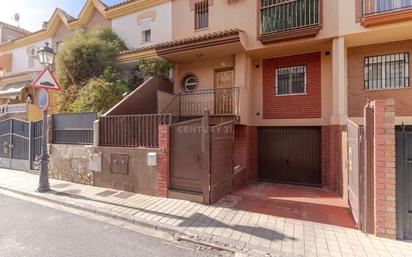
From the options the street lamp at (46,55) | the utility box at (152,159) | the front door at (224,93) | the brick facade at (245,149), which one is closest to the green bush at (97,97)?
the street lamp at (46,55)

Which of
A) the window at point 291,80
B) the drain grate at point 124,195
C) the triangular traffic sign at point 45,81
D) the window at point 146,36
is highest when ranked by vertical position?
the window at point 146,36

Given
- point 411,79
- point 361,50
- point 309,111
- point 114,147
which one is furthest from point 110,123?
point 411,79

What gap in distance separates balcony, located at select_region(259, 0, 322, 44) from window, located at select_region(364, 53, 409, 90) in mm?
2417

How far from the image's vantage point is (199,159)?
6180 millimetres

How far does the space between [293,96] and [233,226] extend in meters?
6.35

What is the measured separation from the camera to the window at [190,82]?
428 inches

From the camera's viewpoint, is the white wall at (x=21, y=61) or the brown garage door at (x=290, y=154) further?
the white wall at (x=21, y=61)

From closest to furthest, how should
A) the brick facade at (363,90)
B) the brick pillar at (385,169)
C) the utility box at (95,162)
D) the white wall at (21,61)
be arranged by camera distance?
the brick pillar at (385,169) < the utility box at (95,162) < the brick facade at (363,90) < the white wall at (21,61)

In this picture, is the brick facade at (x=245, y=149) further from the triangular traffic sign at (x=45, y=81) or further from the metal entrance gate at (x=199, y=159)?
the triangular traffic sign at (x=45, y=81)

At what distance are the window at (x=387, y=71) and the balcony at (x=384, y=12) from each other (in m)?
1.47

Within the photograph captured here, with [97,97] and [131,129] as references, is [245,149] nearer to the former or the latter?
[131,129]

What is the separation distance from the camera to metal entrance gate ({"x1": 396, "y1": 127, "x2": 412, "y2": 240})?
409 cm

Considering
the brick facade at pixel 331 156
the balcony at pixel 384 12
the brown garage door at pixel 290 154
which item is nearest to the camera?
the balcony at pixel 384 12

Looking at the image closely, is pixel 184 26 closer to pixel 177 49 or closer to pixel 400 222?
pixel 177 49
